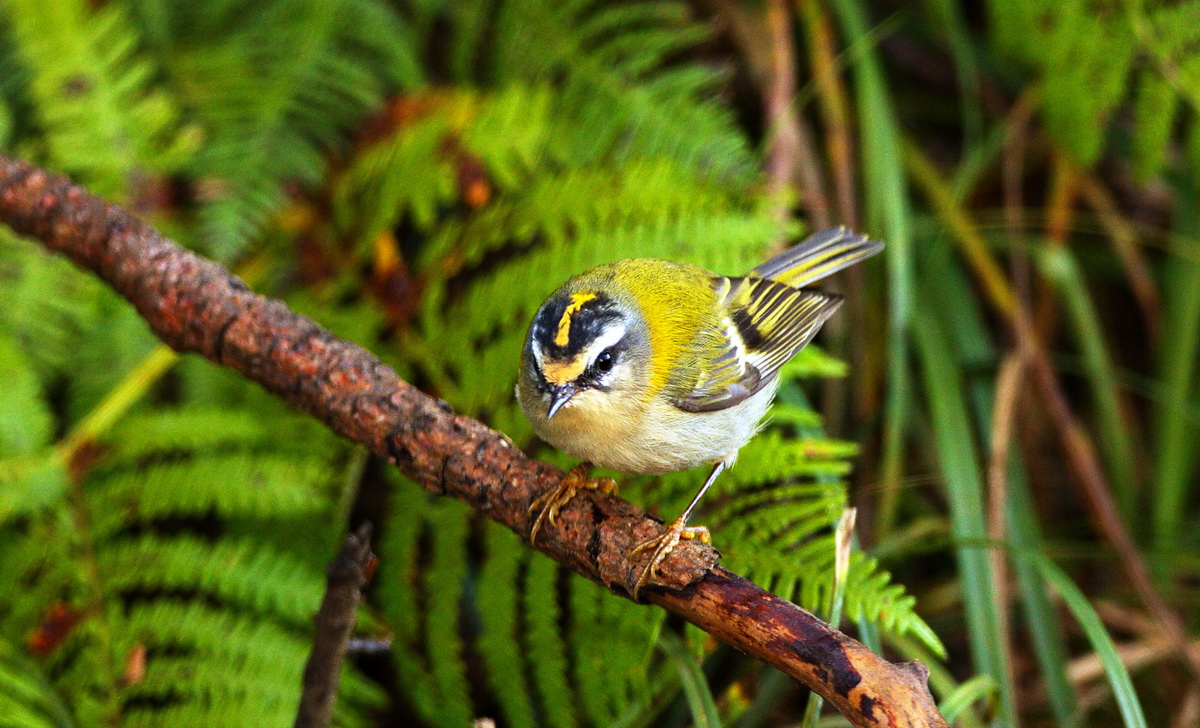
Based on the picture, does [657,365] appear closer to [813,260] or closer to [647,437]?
[647,437]

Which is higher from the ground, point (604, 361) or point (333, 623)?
point (604, 361)

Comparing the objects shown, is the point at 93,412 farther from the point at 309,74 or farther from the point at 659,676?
the point at 659,676

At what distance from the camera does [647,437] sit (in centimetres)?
189

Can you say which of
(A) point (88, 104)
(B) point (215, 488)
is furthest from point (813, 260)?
(A) point (88, 104)

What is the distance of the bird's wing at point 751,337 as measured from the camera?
2062 mm

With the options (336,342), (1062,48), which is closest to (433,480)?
(336,342)

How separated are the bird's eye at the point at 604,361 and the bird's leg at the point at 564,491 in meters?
0.20

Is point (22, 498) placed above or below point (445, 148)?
below

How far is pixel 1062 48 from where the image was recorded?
296 centimetres

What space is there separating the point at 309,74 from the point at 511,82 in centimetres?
60

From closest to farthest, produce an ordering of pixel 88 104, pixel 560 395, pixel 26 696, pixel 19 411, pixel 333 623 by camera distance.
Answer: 1. pixel 333 623
2. pixel 560 395
3. pixel 26 696
4. pixel 19 411
5. pixel 88 104

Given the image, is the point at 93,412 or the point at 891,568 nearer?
the point at 93,412

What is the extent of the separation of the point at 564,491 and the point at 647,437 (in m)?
0.20

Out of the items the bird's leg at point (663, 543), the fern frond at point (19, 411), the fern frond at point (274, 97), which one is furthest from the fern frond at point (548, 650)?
the fern frond at point (274, 97)
